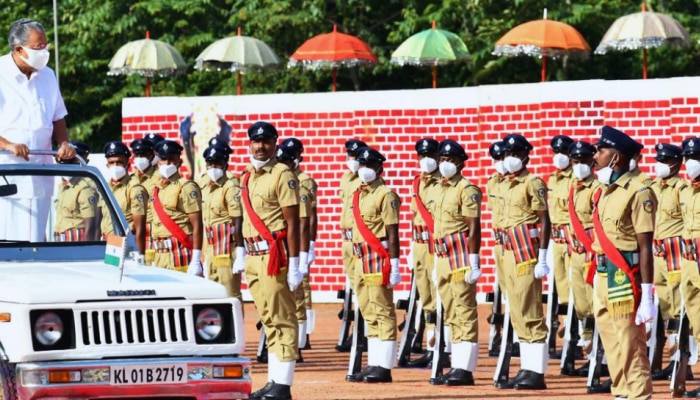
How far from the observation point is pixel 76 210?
11336 mm

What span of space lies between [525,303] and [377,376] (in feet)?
4.88

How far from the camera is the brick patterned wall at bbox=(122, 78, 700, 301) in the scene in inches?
899

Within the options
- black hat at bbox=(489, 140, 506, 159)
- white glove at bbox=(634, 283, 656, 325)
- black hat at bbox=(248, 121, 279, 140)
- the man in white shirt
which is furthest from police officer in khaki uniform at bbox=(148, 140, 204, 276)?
white glove at bbox=(634, 283, 656, 325)

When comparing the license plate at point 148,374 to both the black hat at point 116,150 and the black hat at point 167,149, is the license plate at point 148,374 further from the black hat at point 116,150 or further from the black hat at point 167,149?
the black hat at point 116,150

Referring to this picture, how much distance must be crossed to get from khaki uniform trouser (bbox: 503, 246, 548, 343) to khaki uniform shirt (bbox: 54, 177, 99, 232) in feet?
18.4

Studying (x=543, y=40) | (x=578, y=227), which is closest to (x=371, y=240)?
(x=578, y=227)

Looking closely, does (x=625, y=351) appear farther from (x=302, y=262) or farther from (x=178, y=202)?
(x=178, y=202)

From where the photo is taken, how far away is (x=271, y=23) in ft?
108

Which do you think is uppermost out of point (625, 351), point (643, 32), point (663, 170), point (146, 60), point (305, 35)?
point (305, 35)

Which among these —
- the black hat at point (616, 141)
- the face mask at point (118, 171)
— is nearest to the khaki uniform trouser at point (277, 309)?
the black hat at point (616, 141)

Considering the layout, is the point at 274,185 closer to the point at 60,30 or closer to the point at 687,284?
the point at 687,284

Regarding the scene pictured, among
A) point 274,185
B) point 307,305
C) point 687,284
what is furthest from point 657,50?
point 274,185

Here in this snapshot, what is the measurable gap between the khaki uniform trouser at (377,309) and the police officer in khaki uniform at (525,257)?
3.53 feet

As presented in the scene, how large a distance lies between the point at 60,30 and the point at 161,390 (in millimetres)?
26121
